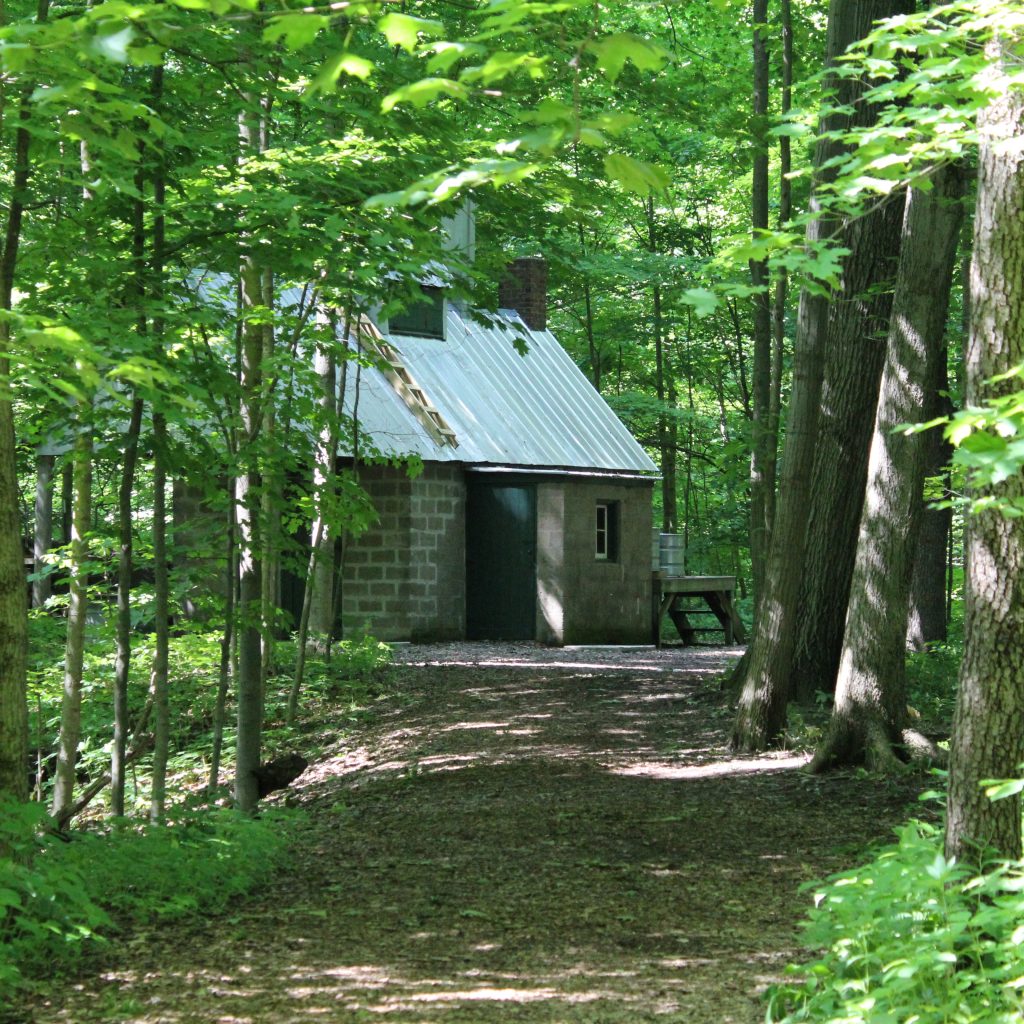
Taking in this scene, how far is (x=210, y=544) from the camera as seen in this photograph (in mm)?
8266

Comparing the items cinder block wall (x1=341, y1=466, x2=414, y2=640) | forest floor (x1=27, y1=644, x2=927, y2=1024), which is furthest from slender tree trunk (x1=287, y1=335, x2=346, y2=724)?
cinder block wall (x1=341, y1=466, x2=414, y2=640)

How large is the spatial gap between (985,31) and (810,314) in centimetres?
531

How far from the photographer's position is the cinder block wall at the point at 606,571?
1942cm

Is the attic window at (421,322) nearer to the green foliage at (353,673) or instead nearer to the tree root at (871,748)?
the green foliage at (353,673)

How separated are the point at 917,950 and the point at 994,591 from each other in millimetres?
1235

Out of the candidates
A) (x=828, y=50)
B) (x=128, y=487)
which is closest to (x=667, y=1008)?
(x=128, y=487)

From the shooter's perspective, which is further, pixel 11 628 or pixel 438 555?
pixel 438 555

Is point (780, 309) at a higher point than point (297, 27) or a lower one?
higher

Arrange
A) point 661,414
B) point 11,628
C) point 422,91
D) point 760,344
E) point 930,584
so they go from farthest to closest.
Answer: point 661,414
point 930,584
point 760,344
point 11,628
point 422,91

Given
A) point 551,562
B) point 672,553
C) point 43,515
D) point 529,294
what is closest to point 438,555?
point 551,562

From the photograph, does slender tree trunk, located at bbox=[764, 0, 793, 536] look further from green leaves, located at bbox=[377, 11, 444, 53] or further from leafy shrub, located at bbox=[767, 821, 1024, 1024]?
green leaves, located at bbox=[377, 11, 444, 53]

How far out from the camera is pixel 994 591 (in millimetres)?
4445

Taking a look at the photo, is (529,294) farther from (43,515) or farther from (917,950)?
(917,950)

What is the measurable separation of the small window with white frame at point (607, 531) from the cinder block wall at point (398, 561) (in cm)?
297
